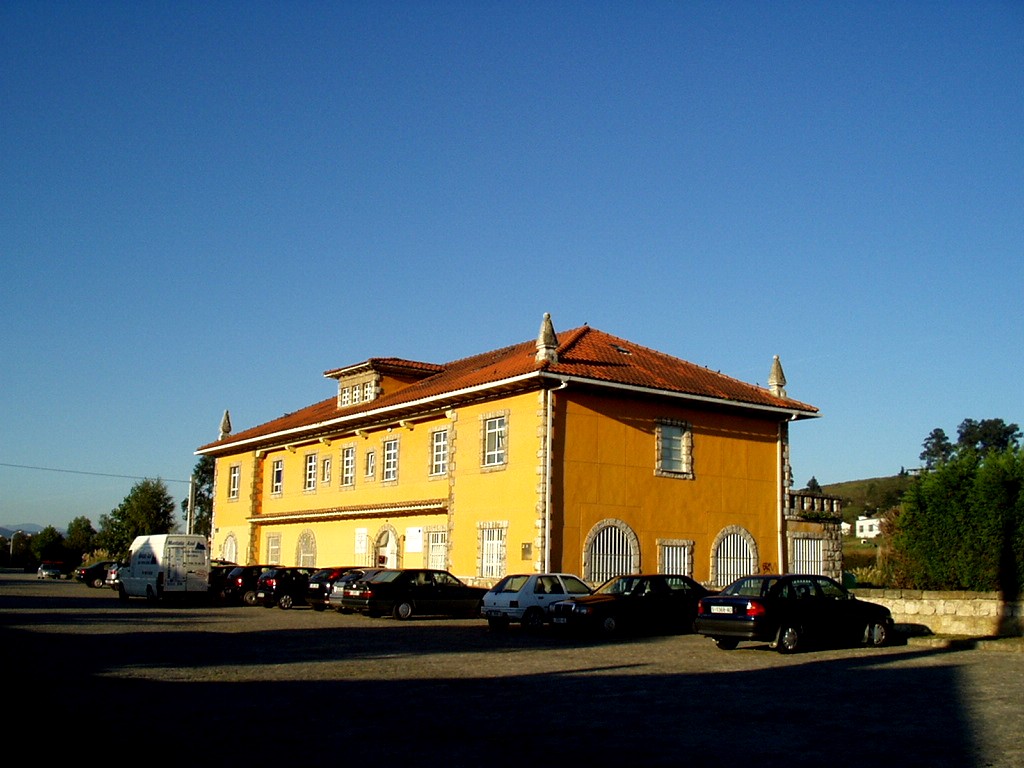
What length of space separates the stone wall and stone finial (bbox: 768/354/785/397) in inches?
433

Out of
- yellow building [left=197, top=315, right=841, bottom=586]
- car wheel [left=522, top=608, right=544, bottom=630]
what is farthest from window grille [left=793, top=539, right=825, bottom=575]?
car wheel [left=522, top=608, right=544, bottom=630]

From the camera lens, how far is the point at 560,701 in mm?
11859

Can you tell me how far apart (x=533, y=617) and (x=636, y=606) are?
90.8 inches

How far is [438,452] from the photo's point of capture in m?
33.1

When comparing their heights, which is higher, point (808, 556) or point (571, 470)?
point (571, 470)

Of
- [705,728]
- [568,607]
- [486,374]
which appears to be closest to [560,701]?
[705,728]

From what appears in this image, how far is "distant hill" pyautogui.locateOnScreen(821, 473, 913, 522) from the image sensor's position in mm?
101312

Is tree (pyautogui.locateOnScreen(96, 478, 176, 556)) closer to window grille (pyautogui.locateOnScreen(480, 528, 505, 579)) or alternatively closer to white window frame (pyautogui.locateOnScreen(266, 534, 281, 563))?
white window frame (pyautogui.locateOnScreen(266, 534, 281, 563))

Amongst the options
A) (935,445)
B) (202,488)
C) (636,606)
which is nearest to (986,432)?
(935,445)

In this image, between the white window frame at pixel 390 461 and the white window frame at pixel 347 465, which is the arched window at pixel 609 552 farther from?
the white window frame at pixel 347 465

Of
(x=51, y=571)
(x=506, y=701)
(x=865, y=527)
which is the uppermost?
(x=865, y=527)

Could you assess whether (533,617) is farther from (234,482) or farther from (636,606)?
(234,482)

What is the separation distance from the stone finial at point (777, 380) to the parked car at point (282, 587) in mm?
15565

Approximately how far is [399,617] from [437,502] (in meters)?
6.06
